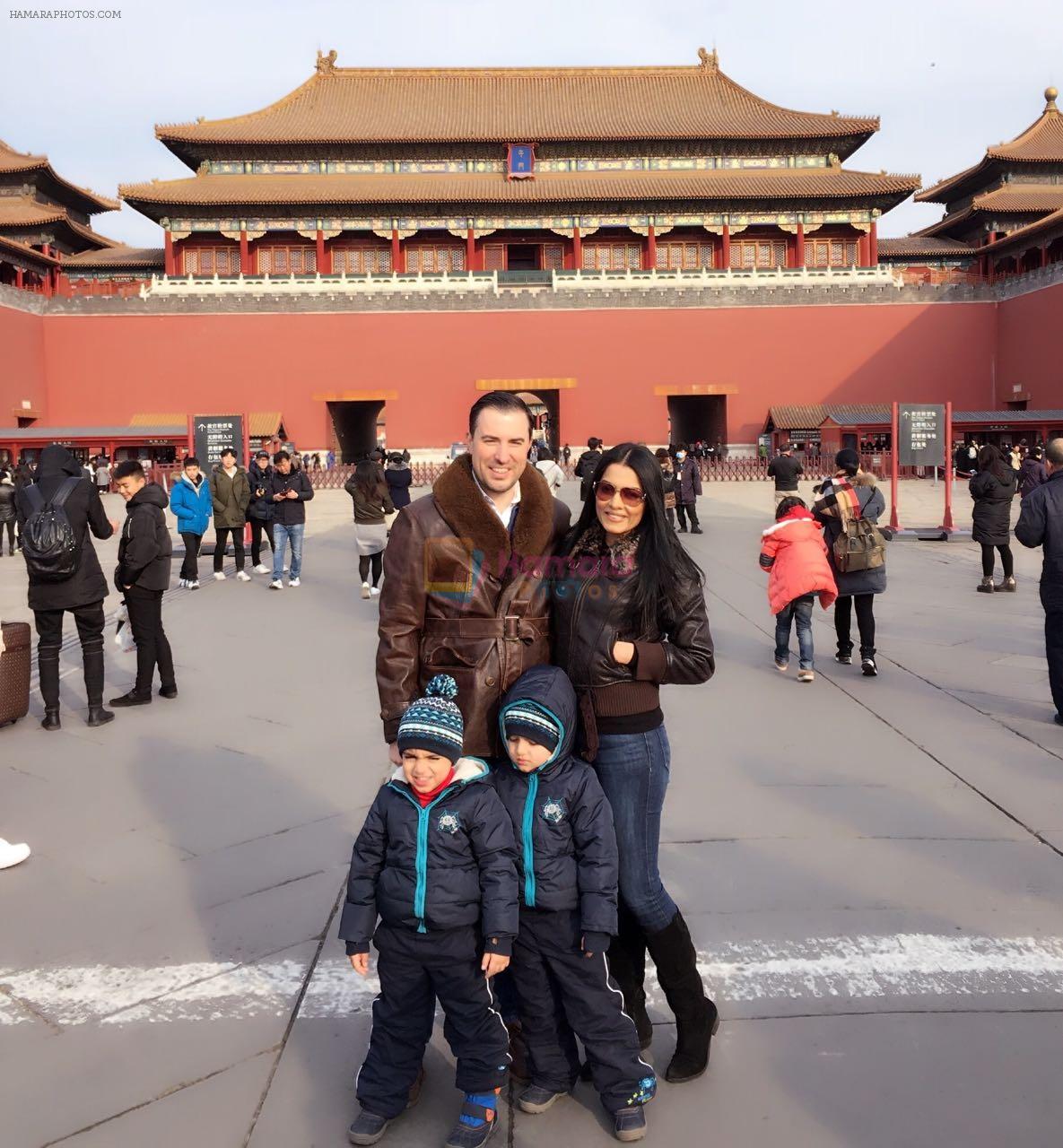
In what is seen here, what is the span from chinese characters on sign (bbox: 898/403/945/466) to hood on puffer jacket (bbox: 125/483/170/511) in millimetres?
9824

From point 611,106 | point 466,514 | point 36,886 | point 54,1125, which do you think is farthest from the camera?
point 611,106

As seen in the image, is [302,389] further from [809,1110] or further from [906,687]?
[809,1110]

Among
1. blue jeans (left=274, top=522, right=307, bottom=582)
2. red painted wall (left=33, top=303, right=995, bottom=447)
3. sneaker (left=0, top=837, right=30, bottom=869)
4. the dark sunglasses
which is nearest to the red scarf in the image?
the dark sunglasses

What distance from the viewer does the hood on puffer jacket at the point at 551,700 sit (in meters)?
2.11

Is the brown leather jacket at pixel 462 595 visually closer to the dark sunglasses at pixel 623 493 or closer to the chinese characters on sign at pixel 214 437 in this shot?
the dark sunglasses at pixel 623 493

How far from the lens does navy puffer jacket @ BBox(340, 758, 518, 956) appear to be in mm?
2098

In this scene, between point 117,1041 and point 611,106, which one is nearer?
point 117,1041

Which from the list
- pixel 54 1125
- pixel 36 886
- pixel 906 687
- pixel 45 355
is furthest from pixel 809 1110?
pixel 45 355

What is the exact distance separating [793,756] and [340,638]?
11.9 feet

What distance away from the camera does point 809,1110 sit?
216cm

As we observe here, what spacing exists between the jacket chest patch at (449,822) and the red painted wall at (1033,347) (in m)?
25.7

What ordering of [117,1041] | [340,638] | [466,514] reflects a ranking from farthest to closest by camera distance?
[340,638], [117,1041], [466,514]

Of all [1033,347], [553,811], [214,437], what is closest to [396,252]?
[1033,347]

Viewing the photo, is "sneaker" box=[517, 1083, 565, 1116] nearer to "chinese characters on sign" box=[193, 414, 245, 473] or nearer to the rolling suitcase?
the rolling suitcase
